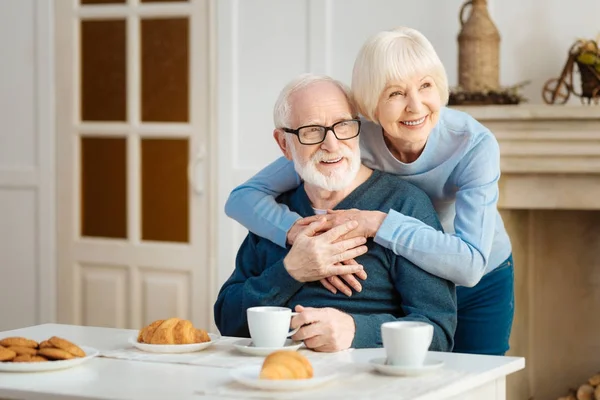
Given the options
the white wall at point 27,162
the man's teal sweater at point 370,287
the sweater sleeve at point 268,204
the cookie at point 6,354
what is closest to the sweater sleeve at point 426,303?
the man's teal sweater at point 370,287

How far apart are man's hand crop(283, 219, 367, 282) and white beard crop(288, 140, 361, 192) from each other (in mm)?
114

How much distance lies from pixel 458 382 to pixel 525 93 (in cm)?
227

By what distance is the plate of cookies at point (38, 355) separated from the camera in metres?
1.77

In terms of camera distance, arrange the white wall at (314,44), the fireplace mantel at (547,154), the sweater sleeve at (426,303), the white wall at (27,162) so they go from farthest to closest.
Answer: the white wall at (27,162)
the white wall at (314,44)
the fireplace mantel at (547,154)
the sweater sleeve at (426,303)

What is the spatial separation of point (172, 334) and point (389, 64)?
74cm

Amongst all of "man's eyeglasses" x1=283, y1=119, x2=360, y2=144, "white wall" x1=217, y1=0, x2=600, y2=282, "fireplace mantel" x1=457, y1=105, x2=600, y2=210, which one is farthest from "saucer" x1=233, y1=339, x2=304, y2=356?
"white wall" x1=217, y1=0, x2=600, y2=282

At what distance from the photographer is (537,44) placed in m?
3.75

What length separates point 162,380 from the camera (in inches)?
66.9

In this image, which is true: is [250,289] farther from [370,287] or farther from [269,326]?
[269,326]

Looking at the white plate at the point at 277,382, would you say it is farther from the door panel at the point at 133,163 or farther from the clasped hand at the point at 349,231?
the door panel at the point at 133,163

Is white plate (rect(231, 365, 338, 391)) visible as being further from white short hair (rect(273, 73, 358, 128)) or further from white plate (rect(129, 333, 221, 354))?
white short hair (rect(273, 73, 358, 128))

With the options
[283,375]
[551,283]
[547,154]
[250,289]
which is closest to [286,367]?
[283,375]

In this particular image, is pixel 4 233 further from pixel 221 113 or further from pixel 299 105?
pixel 299 105

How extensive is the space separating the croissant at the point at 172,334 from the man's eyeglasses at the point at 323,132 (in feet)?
1.65
